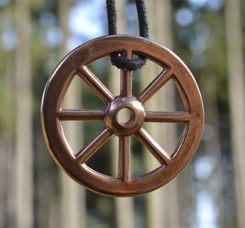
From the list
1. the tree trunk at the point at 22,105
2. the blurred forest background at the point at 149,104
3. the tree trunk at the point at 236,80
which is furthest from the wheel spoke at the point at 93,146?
the tree trunk at the point at 22,105

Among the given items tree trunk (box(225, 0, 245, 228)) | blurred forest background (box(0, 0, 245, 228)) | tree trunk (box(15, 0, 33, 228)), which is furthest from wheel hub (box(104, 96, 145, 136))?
tree trunk (box(15, 0, 33, 228))

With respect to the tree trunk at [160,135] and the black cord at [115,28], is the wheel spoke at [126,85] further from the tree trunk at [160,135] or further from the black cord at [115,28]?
the tree trunk at [160,135]

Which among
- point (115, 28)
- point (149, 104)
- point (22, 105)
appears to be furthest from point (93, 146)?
point (22, 105)

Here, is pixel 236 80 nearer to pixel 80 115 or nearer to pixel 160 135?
pixel 160 135

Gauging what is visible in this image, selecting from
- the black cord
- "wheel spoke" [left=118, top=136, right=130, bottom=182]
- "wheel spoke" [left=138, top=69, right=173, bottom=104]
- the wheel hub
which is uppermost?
the black cord

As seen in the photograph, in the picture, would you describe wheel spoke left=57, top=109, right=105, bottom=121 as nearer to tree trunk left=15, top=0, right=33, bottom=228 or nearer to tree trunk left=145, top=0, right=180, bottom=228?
tree trunk left=145, top=0, right=180, bottom=228

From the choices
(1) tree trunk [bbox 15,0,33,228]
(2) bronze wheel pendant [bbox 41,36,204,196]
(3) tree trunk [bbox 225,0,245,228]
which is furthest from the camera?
(1) tree trunk [bbox 15,0,33,228]
